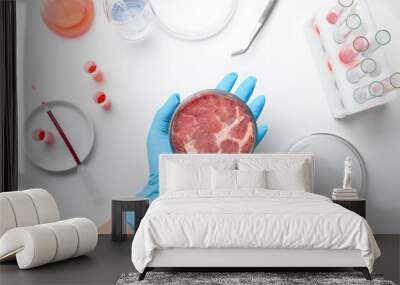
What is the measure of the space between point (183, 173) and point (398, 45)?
2510 mm

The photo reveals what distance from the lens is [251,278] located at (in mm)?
4168

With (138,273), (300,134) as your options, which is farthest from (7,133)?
(300,134)

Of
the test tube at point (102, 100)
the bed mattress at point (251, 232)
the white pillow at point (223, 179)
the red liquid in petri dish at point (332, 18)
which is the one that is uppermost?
the red liquid in petri dish at point (332, 18)

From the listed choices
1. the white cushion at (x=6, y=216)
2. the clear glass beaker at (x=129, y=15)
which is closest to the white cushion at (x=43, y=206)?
the white cushion at (x=6, y=216)

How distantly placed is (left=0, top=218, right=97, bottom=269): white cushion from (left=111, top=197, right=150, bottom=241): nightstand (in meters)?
0.90

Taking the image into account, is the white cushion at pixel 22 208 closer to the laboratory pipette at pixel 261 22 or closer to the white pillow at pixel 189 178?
the white pillow at pixel 189 178

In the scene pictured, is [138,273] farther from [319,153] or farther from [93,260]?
[319,153]

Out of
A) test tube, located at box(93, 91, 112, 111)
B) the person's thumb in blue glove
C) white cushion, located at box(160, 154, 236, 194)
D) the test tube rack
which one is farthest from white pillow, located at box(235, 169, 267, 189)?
test tube, located at box(93, 91, 112, 111)

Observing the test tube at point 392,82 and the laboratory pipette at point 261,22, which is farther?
the laboratory pipette at point 261,22

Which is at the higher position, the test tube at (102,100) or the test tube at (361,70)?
the test tube at (361,70)

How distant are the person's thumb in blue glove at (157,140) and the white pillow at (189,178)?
0.59 m

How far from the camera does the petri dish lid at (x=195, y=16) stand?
621 cm

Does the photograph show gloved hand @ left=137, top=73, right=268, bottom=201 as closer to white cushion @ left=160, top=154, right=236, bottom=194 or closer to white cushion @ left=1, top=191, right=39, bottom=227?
white cushion @ left=160, top=154, right=236, bottom=194

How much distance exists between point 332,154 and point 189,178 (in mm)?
1567
